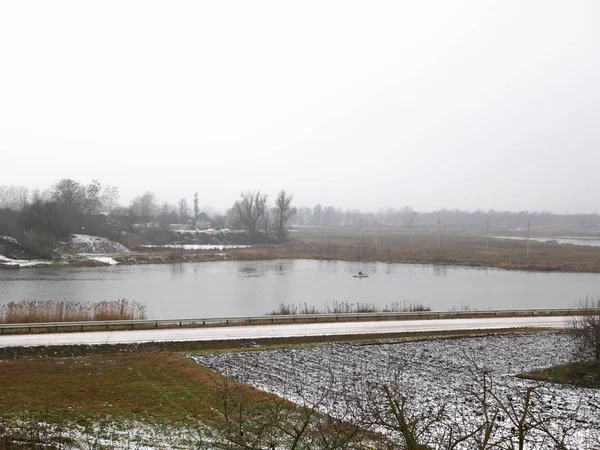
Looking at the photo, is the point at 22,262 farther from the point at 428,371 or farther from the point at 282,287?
the point at 428,371

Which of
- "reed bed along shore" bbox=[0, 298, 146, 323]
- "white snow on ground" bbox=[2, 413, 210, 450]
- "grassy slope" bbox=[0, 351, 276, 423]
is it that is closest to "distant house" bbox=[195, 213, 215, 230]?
"reed bed along shore" bbox=[0, 298, 146, 323]

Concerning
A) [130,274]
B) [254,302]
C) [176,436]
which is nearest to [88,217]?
[130,274]

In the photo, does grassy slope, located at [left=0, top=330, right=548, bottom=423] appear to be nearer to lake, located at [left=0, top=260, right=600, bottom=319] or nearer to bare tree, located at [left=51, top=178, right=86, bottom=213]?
lake, located at [left=0, top=260, right=600, bottom=319]

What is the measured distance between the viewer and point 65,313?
2652cm

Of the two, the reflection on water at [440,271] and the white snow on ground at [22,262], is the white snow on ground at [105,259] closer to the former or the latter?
the white snow on ground at [22,262]

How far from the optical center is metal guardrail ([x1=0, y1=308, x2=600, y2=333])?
23.0 meters

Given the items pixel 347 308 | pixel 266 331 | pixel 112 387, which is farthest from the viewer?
pixel 347 308

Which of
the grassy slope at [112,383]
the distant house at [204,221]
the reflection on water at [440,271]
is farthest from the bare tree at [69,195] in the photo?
the grassy slope at [112,383]

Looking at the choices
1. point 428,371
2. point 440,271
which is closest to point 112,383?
point 428,371

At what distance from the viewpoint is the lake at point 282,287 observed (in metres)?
33.9

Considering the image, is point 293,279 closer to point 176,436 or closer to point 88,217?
point 176,436

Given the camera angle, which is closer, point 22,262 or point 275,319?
point 275,319

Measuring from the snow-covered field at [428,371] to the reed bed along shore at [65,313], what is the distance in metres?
9.84

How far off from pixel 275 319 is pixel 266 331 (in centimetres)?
278
